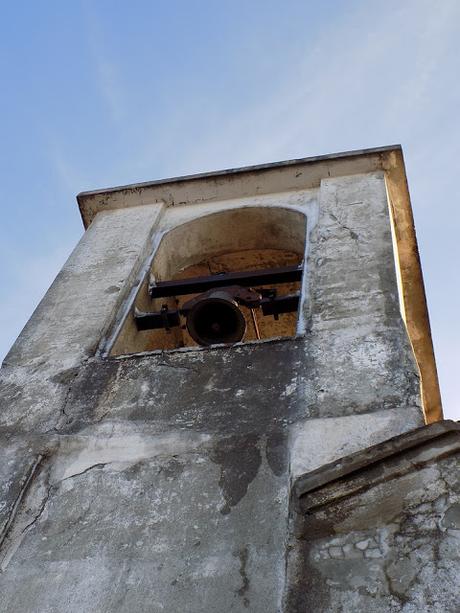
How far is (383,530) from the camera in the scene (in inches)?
136

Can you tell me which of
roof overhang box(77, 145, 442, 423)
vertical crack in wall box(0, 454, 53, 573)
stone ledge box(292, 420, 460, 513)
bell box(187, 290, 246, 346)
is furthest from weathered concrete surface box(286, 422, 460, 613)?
roof overhang box(77, 145, 442, 423)

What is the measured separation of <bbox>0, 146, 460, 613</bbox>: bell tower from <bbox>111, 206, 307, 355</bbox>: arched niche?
1.24ft

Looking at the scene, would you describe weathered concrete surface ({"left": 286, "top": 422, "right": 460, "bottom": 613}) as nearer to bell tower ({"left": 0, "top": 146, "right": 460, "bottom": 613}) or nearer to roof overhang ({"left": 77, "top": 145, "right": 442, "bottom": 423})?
bell tower ({"left": 0, "top": 146, "right": 460, "bottom": 613})

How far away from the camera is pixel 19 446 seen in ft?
15.5

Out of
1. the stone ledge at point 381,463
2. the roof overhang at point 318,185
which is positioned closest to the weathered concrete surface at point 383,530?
the stone ledge at point 381,463

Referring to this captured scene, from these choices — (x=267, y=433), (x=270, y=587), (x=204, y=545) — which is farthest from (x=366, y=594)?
(x=267, y=433)

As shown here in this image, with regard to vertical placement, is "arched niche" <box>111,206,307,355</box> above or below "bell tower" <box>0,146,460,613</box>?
above

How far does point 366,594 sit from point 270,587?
50 cm

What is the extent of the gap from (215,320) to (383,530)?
125 inches

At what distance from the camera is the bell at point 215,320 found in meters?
6.27

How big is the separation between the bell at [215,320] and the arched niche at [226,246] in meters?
1.03

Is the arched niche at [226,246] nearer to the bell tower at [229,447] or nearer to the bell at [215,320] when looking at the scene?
the bell tower at [229,447]

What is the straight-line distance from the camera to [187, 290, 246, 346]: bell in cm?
627

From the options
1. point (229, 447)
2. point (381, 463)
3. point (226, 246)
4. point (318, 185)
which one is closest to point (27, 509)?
point (229, 447)
